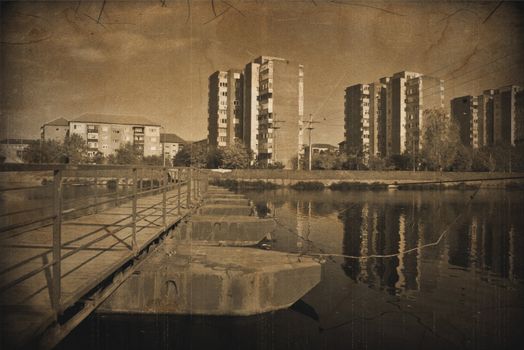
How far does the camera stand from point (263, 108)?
62344 mm

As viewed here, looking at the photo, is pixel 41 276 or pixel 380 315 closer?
pixel 41 276

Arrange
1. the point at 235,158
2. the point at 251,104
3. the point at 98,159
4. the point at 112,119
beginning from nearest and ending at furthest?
1. the point at 235,158
2. the point at 98,159
3. the point at 251,104
4. the point at 112,119

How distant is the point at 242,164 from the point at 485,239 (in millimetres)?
46062

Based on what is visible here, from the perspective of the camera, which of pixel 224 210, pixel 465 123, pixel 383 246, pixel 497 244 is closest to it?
pixel 383 246

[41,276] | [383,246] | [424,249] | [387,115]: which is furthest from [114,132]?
[41,276]

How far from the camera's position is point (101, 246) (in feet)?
15.8

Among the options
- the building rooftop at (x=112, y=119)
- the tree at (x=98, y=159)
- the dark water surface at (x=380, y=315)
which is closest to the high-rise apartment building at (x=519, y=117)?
the dark water surface at (x=380, y=315)

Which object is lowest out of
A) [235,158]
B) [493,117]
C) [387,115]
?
[235,158]

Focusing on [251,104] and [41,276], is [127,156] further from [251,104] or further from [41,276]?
[41,276]

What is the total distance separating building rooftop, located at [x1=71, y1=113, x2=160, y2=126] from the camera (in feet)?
227

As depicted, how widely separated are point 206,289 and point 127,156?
2376 inches

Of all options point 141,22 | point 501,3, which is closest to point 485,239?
point 501,3

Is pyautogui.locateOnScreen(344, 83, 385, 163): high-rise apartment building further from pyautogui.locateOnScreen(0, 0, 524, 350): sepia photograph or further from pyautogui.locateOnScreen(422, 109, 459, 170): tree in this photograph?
pyautogui.locateOnScreen(0, 0, 524, 350): sepia photograph

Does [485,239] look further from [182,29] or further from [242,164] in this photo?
[242,164]
